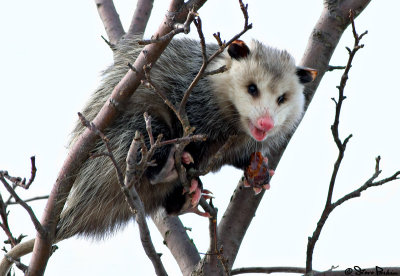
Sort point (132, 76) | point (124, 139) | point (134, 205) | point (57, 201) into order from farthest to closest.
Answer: point (124, 139) → point (57, 201) → point (132, 76) → point (134, 205)

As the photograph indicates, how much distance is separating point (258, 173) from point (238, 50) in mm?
639

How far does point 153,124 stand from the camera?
278cm

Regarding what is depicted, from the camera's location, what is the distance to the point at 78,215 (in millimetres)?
2822

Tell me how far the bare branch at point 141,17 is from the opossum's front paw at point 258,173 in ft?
3.85

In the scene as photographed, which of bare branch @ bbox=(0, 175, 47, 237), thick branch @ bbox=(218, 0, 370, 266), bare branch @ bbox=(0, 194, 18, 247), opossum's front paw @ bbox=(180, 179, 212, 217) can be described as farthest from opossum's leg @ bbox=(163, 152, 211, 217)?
bare branch @ bbox=(0, 194, 18, 247)

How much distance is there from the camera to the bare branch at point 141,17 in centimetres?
360

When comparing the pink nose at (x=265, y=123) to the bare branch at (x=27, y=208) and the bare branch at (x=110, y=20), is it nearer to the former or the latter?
the bare branch at (x=27, y=208)

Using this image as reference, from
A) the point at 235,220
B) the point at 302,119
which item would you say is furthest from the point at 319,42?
the point at 235,220

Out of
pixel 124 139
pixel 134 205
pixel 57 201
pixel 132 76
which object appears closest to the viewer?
pixel 134 205

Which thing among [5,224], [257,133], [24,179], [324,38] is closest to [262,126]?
[257,133]

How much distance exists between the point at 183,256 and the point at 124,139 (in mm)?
725

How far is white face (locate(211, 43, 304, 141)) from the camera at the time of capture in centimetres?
262

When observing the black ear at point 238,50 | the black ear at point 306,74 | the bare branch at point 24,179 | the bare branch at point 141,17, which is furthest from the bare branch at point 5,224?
the black ear at point 306,74

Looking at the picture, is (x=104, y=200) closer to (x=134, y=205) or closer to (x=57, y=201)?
(x=57, y=201)
